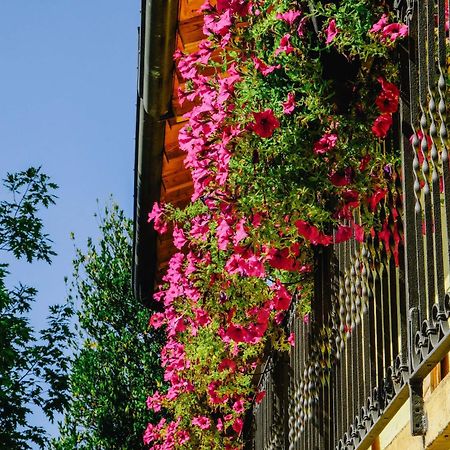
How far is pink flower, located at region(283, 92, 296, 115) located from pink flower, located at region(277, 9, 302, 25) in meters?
0.35

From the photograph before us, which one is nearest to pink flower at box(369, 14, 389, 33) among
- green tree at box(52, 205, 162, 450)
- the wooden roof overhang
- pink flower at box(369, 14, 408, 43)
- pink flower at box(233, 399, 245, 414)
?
pink flower at box(369, 14, 408, 43)

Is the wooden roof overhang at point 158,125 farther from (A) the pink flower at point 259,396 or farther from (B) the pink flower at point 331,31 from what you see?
(A) the pink flower at point 259,396

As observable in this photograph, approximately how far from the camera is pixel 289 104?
5367 mm

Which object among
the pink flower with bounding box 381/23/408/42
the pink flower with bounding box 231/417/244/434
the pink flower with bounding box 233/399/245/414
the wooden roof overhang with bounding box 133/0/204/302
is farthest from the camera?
the pink flower with bounding box 231/417/244/434

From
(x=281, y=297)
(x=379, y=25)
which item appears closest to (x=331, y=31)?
(x=379, y=25)

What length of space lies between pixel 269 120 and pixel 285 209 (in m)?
0.45

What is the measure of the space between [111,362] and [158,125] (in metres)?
10.7

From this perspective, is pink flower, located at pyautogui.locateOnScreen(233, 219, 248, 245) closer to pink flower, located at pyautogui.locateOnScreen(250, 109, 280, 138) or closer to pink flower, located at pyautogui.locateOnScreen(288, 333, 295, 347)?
pink flower, located at pyautogui.locateOnScreen(250, 109, 280, 138)

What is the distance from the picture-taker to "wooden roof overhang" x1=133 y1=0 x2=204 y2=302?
28.0ft

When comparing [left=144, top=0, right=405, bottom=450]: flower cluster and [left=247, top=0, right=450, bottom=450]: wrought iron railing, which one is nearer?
[left=247, top=0, right=450, bottom=450]: wrought iron railing

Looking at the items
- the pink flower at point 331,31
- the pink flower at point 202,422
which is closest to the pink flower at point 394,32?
the pink flower at point 331,31

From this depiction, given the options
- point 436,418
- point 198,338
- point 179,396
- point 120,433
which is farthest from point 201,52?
point 120,433

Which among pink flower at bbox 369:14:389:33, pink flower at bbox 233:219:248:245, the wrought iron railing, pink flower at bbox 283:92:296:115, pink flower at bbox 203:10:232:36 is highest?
pink flower at bbox 203:10:232:36

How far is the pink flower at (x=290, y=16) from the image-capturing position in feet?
17.7
